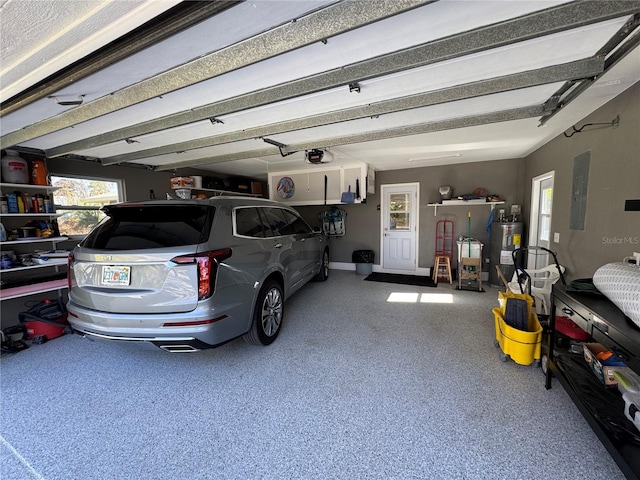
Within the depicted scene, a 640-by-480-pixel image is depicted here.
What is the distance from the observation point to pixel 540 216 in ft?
13.8

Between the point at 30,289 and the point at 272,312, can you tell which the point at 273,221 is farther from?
the point at 30,289

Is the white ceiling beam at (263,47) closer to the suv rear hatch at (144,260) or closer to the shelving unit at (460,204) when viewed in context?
the suv rear hatch at (144,260)

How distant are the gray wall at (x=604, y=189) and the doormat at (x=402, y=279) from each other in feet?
7.35

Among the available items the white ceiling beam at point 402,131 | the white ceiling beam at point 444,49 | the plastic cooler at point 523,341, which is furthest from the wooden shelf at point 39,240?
the plastic cooler at point 523,341

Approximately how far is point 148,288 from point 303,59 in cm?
194

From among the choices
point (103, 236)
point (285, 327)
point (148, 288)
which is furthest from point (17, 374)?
point (285, 327)

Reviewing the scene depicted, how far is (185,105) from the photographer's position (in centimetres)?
231

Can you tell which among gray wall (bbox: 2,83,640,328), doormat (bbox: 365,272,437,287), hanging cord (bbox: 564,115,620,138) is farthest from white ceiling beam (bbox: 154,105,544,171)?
doormat (bbox: 365,272,437,287)

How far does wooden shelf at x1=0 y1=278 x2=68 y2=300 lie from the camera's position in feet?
9.41

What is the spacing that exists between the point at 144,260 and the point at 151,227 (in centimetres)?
31

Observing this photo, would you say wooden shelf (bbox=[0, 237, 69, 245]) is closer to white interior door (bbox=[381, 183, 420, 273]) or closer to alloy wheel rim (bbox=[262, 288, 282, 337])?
alloy wheel rim (bbox=[262, 288, 282, 337])

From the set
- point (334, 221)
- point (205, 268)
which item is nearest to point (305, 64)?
point (205, 268)

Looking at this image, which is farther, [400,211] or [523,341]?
[400,211]

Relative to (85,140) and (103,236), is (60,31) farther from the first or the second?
(85,140)
